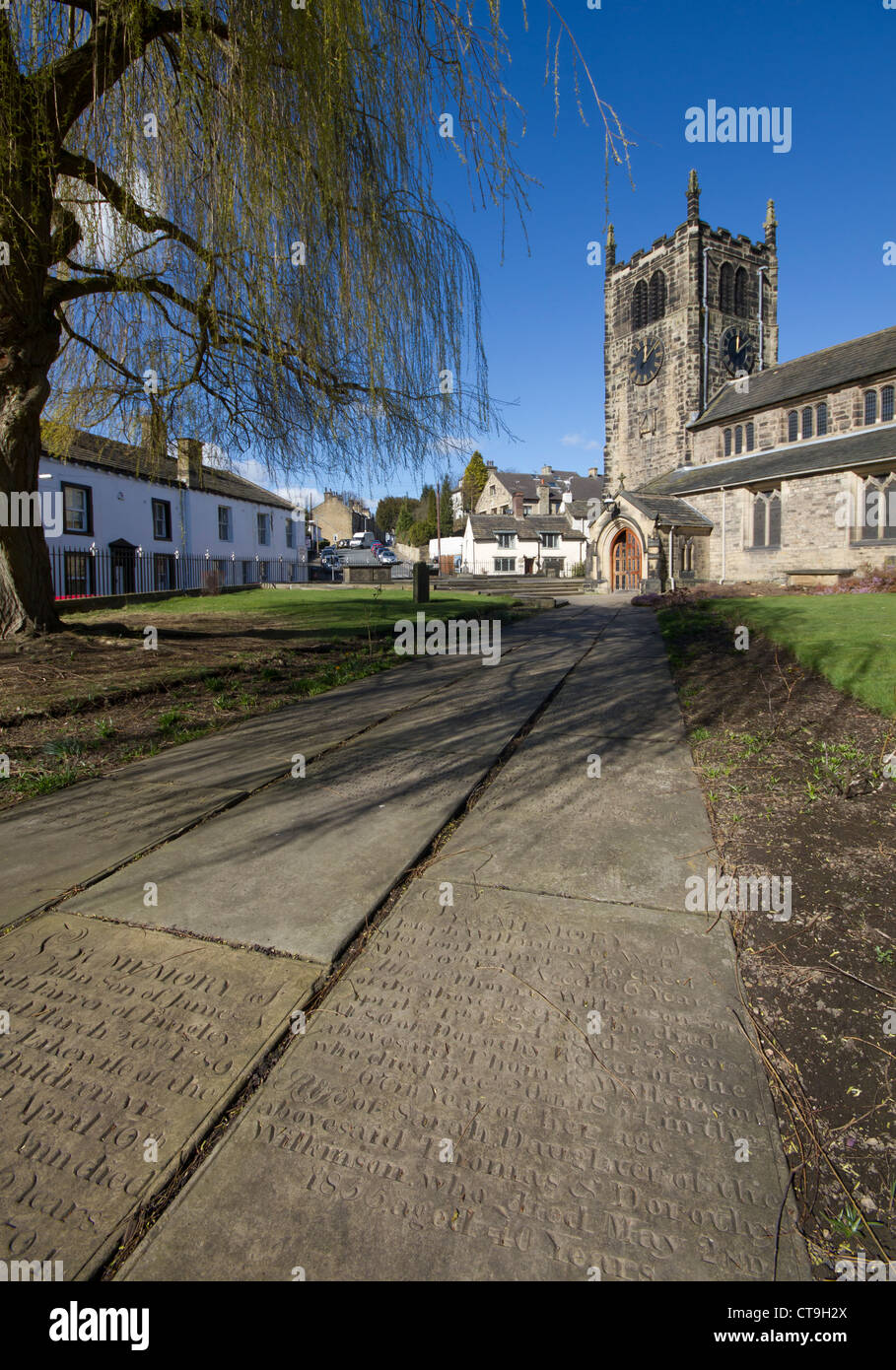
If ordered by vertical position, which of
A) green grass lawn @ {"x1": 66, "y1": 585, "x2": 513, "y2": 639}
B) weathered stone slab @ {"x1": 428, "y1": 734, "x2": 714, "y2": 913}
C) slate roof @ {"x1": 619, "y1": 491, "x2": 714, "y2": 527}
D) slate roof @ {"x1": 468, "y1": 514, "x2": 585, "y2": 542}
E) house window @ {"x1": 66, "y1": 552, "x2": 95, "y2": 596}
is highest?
slate roof @ {"x1": 468, "y1": 514, "x2": 585, "y2": 542}

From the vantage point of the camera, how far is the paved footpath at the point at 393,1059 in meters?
1.63

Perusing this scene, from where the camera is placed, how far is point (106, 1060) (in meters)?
2.12

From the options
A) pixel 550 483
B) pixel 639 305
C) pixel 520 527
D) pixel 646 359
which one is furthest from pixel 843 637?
pixel 550 483

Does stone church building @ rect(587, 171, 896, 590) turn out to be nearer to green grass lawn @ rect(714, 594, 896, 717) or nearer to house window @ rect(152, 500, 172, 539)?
green grass lawn @ rect(714, 594, 896, 717)

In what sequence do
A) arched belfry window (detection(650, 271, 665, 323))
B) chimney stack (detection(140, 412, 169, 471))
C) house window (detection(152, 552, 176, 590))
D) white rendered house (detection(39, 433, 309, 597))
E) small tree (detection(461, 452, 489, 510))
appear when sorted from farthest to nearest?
small tree (detection(461, 452, 489, 510)) < arched belfry window (detection(650, 271, 665, 323)) < house window (detection(152, 552, 176, 590)) < white rendered house (detection(39, 433, 309, 597)) < chimney stack (detection(140, 412, 169, 471))

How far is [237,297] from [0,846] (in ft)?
14.4

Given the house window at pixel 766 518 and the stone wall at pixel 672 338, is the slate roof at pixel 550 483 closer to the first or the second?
the stone wall at pixel 672 338

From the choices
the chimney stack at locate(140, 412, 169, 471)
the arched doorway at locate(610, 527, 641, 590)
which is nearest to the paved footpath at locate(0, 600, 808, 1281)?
the chimney stack at locate(140, 412, 169, 471)

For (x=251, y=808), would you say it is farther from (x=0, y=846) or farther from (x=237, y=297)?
(x=237, y=297)

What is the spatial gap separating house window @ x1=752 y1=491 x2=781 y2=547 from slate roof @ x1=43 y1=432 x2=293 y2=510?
81.1 ft

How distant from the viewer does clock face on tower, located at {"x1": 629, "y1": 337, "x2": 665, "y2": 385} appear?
46.5 meters

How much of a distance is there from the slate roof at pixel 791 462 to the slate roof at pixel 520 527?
24.3 metres

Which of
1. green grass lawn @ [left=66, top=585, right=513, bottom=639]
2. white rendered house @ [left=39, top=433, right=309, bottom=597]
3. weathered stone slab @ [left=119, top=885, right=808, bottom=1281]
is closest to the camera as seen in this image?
weathered stone slab @ [left=119, top=885, right=808, bottom=1281]

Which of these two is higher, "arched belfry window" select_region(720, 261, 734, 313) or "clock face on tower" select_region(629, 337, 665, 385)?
"arched belfry window" select_region(720, 261, 734, 313)
